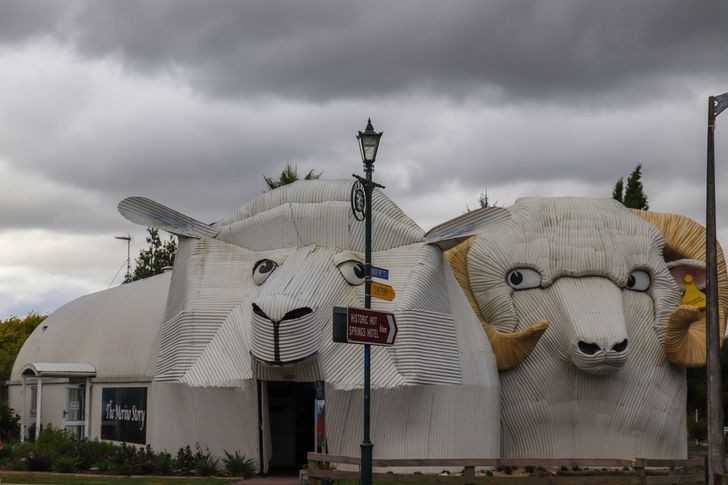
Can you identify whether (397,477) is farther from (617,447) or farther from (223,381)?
(617,447)

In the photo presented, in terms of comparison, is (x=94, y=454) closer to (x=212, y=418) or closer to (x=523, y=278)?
(x=212, y=418)

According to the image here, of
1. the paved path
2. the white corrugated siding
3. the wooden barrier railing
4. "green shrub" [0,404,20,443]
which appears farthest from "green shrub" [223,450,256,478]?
"green shrub" [0,404,20,443]

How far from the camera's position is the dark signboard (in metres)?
31.5

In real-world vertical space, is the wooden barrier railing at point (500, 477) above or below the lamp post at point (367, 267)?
below

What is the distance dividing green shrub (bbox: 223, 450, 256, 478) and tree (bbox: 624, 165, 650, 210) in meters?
25.9

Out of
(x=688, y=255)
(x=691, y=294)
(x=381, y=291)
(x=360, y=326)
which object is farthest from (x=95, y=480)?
(x=688, y=255)

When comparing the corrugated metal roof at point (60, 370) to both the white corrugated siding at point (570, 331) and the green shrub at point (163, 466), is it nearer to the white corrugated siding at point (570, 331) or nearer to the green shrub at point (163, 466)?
the green shrub at point (163, 466)

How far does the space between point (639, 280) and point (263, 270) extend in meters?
9.92

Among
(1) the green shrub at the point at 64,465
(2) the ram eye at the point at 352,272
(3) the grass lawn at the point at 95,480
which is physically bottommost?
(3) the grass lawn at the point at 95,480

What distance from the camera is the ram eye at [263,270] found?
83.8ft

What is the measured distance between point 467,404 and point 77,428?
14371 millimetres

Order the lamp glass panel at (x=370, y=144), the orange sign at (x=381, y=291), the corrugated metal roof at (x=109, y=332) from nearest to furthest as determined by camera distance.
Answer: the orange sign at (x=381, y=291) → the lamp glass panel at (x=370, y=144) → the corrugated metal roof at (x=109, y=332)

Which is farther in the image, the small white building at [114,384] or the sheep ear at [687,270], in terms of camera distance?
the sheep ear at [687,270]

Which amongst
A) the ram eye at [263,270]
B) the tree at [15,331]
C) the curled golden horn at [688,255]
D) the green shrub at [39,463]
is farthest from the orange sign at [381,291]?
the tree at [15,331]
